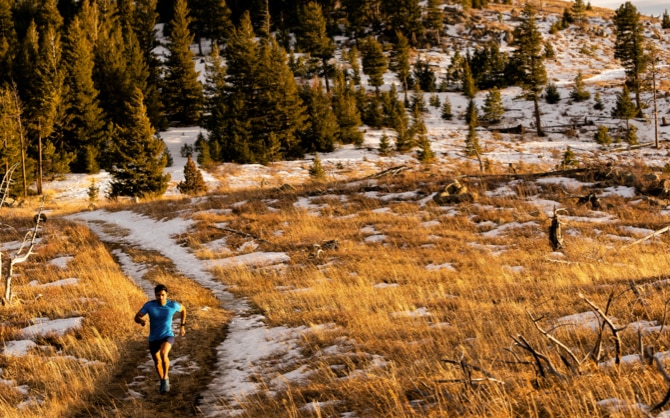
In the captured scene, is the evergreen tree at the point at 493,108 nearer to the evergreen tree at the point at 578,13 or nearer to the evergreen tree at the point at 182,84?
the evergreen tree at the point at 182,84

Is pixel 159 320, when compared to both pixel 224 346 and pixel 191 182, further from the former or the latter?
pixel 191 182

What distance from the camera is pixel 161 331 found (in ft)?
22.5

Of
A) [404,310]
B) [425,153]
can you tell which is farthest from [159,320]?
[425,153]

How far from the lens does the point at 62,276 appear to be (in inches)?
513

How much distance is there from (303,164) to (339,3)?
60161 mm

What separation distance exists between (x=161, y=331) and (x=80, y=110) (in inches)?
1784

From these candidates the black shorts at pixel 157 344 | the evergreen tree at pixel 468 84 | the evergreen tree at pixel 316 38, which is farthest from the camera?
the evergreen tree at pixel 316 38

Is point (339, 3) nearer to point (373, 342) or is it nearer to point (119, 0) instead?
point (119, 0)

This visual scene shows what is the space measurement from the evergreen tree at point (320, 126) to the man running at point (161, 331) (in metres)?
42.3

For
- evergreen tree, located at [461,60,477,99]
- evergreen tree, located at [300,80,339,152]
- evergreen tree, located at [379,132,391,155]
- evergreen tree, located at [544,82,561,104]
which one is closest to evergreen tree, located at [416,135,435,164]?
evergreen tree, located at [379,132,391,155]

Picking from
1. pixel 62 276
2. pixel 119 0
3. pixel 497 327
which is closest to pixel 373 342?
pixel 497 327

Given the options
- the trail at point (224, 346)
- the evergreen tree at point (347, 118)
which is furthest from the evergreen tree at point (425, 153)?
the trail at point (224, 346)

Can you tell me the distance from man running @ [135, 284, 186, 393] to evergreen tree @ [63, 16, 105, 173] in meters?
41.3

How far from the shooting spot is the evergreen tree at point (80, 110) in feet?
145
